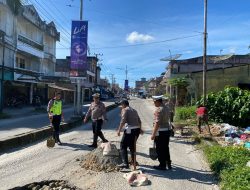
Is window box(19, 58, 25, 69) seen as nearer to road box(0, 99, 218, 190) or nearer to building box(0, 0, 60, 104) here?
building box(0, 0, 60, 104)

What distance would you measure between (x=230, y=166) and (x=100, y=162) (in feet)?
9.98

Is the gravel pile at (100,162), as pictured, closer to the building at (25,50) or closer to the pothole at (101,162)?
the pothole at (101,162)

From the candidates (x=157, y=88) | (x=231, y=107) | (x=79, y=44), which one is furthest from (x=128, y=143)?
(x=157, y=88)

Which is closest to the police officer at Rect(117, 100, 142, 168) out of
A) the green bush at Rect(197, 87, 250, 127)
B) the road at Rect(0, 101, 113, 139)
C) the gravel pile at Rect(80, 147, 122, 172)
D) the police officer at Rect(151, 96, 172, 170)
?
the gravel pile at Rect(80, 147, 122, 172)

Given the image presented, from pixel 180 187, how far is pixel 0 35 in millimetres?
29616

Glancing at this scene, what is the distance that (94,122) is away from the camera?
12.7 m

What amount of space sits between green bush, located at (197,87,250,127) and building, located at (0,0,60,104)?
2015 cm

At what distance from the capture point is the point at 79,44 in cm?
2425

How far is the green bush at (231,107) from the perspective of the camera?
878 inches

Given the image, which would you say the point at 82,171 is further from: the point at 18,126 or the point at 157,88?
the point at 157,88

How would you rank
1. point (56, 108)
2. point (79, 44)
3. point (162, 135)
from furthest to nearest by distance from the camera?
point (79, 44) < point (56, 108) < point (162, 135)

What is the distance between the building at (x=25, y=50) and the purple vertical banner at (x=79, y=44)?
12.8 metres

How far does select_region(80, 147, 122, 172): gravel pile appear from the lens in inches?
374

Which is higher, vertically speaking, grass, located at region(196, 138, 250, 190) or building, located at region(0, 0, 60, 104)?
building, located at region(0, 0, 60, 104)
